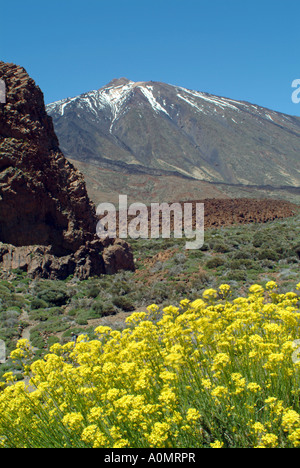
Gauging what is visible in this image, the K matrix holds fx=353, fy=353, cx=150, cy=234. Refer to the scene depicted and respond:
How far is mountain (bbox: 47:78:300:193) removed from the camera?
4112 inches

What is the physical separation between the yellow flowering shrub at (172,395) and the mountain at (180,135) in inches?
2952

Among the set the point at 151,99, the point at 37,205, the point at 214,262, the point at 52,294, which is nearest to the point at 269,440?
the point at 52,294

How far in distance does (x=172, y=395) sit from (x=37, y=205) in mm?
14941

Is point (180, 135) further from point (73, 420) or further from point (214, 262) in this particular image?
point (73, 420)

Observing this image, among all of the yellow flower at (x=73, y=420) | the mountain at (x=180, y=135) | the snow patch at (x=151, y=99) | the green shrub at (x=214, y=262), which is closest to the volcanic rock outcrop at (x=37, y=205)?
the green shrub at (x=214, y=262)

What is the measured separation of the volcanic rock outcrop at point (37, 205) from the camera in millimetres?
15969

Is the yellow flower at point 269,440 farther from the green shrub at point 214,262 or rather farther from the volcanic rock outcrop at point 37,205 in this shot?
the volcanic rock outcrop at point 37,205

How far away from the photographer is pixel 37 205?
16.5m

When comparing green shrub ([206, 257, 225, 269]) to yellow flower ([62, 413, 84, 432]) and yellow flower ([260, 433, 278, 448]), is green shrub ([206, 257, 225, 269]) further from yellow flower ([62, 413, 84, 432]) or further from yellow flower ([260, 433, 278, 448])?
yellow flower ([260, 433, 278, 448])

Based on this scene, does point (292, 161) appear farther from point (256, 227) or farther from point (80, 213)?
point (80, 213)

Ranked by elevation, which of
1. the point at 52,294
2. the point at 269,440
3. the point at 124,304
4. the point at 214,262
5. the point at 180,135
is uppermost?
the point at 180,135
